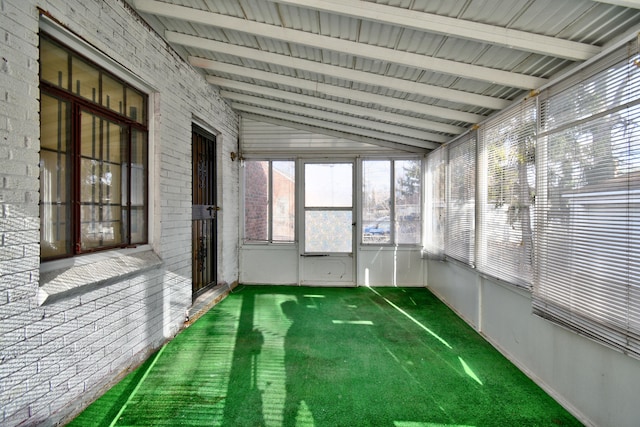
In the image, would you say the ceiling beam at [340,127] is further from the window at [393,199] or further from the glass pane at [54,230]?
the glass pane at [54,230]

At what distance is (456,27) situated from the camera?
2.51 m

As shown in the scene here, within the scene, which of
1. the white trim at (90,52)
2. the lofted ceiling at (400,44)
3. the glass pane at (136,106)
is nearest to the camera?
the white trim at (90,52)

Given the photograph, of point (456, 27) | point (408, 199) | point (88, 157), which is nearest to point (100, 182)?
point (88, 157)

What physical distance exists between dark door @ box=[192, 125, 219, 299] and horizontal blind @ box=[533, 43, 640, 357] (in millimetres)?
4338

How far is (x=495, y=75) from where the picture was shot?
3047 mm

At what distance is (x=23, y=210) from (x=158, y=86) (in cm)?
207

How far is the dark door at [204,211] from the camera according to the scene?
4820 mm

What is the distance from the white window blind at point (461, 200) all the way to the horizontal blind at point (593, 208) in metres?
1.46

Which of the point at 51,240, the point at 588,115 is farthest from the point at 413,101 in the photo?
the point at 51,240

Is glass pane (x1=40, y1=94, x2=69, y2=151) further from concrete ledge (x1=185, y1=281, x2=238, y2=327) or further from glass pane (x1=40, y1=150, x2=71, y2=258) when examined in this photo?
concrete ledge (x1=185, y1=281, x2=238, y2=327)

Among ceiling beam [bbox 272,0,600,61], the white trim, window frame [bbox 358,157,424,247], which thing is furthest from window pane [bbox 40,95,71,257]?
window frame [bbox 358,157,424,247]

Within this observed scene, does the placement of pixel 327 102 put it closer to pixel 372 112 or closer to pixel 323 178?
pixel 372 112

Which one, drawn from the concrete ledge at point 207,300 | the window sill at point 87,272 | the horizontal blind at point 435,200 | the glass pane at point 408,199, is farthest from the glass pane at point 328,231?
the window sill at point 87,272

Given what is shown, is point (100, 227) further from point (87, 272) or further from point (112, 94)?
point (112, 94)
